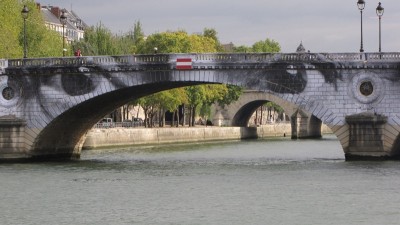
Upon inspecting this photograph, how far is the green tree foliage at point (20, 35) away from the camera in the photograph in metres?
85.3

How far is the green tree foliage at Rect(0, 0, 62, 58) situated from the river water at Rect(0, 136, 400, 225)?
17562 millimetres

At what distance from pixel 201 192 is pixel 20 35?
157ft

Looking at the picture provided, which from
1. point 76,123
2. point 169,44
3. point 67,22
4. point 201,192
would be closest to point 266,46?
point 67,22

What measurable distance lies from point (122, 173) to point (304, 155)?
68.8 ft

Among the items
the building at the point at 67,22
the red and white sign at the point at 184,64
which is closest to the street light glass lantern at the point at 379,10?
the red and white sign at the point at 184,64

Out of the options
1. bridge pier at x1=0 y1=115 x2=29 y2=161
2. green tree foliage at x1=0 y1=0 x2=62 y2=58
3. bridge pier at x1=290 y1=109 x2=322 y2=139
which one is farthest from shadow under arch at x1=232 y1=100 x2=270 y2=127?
bridge pier at x1=0 y1=115 x2=29 y2=161

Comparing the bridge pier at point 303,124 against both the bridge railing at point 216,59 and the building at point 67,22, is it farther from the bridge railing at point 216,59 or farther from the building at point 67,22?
the bridge railing at point 216,59

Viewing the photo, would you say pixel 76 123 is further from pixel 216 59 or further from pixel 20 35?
pixel 20 35

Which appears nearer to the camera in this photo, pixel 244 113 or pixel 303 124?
pixel 303 124

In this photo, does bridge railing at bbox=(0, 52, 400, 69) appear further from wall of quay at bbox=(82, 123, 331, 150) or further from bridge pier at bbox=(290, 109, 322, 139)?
bridge pier at bbox=(290, 109, 322, 139)

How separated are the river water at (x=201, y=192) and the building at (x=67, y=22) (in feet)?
288

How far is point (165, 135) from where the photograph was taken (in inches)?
4072

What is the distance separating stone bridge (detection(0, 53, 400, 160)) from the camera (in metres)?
65.1

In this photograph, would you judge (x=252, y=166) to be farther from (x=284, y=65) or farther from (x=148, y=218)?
(x=148, y=218)
